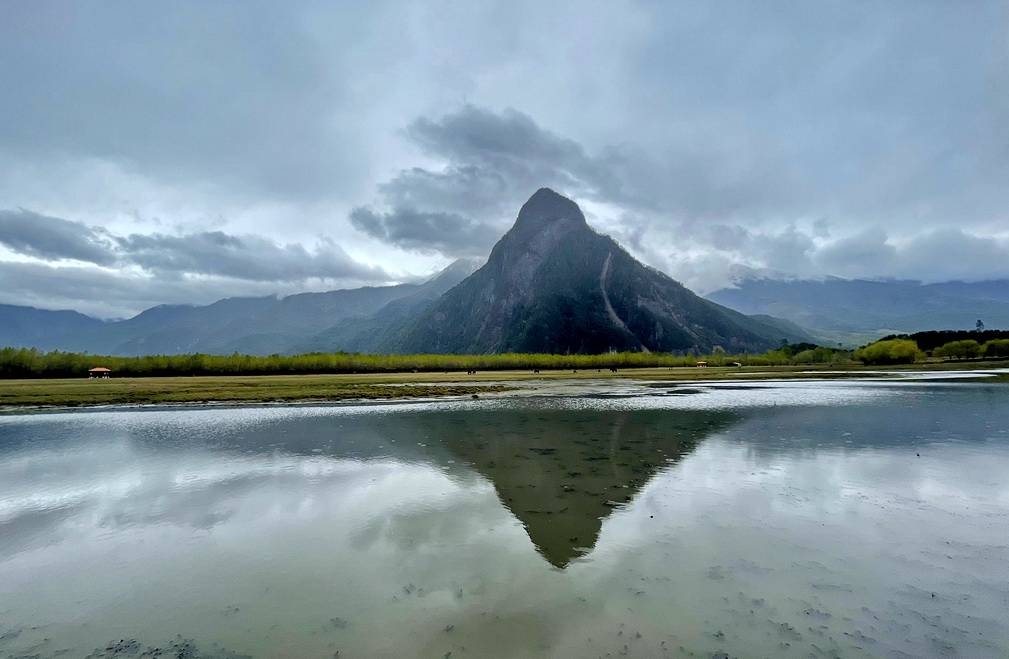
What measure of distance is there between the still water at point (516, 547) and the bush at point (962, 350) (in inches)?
7240

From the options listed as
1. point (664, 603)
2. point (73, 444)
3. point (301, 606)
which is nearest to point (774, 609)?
point (664, 603)

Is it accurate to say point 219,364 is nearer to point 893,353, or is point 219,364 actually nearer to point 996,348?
point 893,353

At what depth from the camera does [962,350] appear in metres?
166

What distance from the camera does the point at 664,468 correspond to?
23.3m

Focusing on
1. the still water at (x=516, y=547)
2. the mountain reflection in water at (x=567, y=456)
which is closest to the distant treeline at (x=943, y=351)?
the mountain reflection in water at (x=567, y=456)

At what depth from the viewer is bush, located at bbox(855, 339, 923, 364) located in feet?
543

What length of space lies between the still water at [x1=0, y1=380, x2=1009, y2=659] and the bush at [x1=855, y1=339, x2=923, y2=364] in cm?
17010

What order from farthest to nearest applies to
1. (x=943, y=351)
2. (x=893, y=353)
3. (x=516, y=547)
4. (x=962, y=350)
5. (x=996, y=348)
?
(x=943, y=351), (x=893, y=353), (x=962, y=350), (x=996, y=348), (x=516, y=547)

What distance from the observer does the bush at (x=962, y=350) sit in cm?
16450

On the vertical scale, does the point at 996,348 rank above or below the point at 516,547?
above

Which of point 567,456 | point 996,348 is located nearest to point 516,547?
point 567,456

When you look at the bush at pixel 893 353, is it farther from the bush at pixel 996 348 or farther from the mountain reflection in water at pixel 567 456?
the mountain reflection in water at pixel 567 456

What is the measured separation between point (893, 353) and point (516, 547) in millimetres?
199740

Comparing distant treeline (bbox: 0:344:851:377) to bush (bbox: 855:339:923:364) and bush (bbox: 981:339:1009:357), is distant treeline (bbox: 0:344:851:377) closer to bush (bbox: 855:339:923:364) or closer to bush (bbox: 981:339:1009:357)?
bush (bbox: 855:339:923:364)
